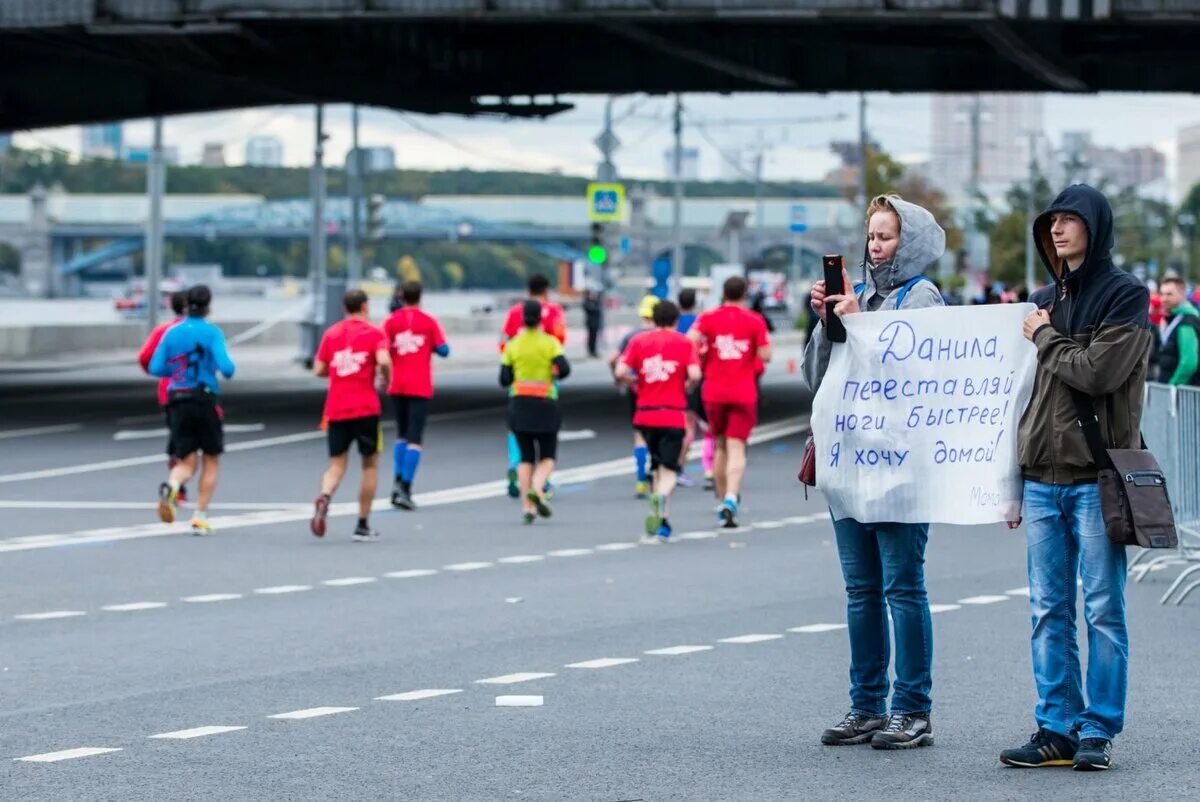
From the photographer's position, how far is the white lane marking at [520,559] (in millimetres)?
14570

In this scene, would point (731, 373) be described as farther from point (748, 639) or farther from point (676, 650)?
point (676, 650)

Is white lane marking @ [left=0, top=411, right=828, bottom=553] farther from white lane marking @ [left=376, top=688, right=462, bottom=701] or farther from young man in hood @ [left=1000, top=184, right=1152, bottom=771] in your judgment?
young man in hood @ [left=1000, top=184, right=1152, bottom=771]

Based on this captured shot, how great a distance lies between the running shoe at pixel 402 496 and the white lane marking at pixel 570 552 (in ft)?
10.7

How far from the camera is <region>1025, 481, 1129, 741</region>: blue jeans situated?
23.7 feet

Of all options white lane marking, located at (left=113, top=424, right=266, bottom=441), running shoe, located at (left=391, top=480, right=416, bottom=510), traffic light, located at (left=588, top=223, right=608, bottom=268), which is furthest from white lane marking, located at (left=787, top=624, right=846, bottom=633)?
traffic light, located at (left=588, top=223, right=608, bottom=268)

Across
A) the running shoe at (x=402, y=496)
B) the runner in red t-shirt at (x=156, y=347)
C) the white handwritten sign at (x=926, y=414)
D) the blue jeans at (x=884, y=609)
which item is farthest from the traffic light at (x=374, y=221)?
the blue jeans at (x=884, y=609)

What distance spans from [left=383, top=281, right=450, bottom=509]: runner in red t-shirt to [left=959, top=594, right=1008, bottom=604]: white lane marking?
6684 millimetres

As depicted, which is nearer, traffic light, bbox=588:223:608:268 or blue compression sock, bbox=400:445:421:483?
blue compression sock, bbox=400:445:421:483

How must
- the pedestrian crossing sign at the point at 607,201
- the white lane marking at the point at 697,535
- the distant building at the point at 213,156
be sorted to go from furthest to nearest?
the distant building at the point at 213,156
the pedestrian crossing sign at the point at 607,201
the white lane marking at the point at 697,535

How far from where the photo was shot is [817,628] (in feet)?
37.0

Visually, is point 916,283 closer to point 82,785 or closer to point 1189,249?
point 82,785

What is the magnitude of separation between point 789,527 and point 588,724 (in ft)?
29.0

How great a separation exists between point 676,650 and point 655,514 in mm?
5488

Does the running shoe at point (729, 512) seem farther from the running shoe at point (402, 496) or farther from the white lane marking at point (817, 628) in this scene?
the white lane marking at point (817, 628)
